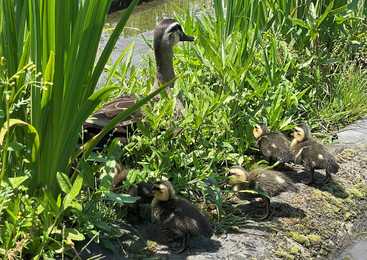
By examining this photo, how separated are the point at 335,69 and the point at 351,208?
2.14 m

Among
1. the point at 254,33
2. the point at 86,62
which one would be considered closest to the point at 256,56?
the point at 254,33

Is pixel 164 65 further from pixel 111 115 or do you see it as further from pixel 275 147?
pixel 111 115

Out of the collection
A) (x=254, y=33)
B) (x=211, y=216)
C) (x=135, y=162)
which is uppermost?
(x=254, y=33)

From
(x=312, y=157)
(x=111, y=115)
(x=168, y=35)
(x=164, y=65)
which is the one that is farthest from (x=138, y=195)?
(x=168, y=35)

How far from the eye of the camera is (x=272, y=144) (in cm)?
474

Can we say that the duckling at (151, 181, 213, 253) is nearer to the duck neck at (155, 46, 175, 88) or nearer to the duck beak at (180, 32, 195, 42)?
the duck neck at (155, 46, 175, 88)

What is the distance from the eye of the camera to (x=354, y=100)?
6.20m

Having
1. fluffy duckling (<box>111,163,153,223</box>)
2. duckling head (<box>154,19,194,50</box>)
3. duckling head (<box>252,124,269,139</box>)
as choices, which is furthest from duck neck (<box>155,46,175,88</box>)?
fluffy duckling (<box>111,163,153,223</box>)

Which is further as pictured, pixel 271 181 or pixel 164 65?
pixel 164 65

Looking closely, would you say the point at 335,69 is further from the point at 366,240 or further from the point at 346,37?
the point at 366,240

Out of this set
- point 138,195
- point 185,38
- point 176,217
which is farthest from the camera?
point 185,38

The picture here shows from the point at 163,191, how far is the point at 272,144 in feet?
4.04

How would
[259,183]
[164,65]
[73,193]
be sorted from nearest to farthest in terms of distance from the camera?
[73,193] → [259,183] → [164,65]

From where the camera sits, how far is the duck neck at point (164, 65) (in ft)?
17.6
